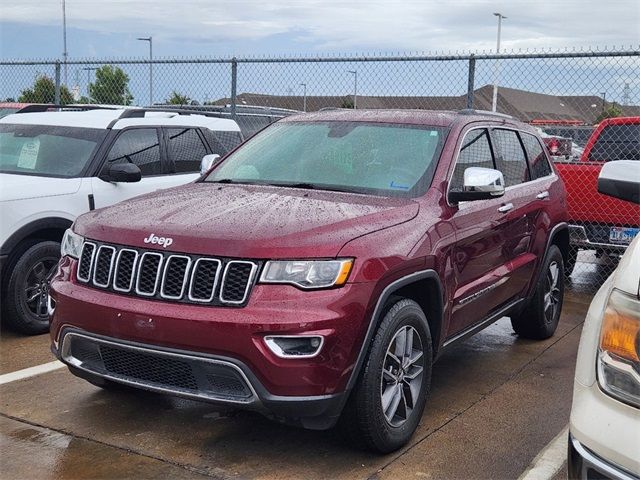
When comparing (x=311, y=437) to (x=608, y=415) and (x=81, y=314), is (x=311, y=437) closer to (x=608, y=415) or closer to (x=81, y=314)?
(x=81, y=314)

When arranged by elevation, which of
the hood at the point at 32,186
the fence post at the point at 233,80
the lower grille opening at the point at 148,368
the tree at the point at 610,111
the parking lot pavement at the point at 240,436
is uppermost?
the fence post at the point at 233,80

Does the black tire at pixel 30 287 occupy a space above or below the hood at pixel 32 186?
below

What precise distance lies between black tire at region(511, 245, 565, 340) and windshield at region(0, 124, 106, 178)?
3.78 meters

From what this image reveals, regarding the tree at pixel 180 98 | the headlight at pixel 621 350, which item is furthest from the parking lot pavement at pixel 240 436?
the tree at pixel 180 98

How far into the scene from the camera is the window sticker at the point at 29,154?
650 cm

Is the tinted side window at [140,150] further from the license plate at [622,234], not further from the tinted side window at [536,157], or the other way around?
the license plate at [622,234]

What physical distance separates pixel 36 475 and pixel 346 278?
5.70 feet

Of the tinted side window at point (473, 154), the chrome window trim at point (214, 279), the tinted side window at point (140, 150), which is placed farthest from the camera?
the tinted side window at point (140, 150)

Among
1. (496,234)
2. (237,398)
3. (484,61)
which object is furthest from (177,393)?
(484,61)

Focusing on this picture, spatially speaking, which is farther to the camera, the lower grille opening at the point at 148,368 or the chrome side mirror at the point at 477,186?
the chrome side mirror at the point at 477,186

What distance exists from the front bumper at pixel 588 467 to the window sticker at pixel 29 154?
527 cm

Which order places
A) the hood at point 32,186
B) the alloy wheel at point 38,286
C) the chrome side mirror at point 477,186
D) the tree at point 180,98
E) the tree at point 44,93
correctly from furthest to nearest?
the tree at point 44,93, the tree at point 180,98, the alloy wheel at point 38,286, the hood at point 32,186, the chrome side mirror at point 477,186

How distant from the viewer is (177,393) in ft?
11.8

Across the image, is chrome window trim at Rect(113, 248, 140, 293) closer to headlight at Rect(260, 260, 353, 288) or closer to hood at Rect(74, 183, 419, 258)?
hood at Rect(74, 183, 419, 258)
